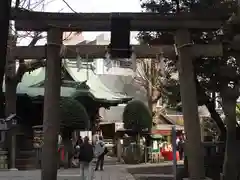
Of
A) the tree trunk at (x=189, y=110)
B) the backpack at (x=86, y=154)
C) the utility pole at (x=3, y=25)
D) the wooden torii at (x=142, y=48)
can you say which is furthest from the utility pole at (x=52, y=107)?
the utility pole at (x=3, y=25)

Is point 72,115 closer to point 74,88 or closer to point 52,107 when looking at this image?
point 74,88

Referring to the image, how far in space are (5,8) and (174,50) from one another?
21.3 ft

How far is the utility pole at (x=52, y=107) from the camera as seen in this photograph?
12.1m

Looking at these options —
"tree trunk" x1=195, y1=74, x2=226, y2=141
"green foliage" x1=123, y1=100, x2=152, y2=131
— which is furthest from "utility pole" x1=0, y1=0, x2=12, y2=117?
"green foliage" x1=123, y1=100, x2=152, y2=131

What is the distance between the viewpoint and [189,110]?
12125 mm

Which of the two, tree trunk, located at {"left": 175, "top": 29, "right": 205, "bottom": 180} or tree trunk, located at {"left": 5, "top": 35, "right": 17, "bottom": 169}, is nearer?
tree trunk, located at {"left": 175, "top": 29, "right": 205, "bottom": 180}

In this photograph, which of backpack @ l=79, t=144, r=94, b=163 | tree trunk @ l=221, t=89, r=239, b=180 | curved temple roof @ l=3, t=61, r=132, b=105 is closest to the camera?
tree trunk @ l=221, t=89, r=239, b=180

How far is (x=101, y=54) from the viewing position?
12586 millimetres

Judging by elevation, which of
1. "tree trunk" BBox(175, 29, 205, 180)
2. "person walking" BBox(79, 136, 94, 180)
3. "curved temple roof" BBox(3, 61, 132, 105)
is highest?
"curved temple roof" BBox(3, 61, 132, 105)

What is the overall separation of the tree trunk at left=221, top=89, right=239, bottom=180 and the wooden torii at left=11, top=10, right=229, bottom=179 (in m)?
2.77

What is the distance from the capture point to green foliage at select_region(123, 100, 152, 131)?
31234mm

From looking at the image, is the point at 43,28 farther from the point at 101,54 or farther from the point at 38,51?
the point at 101,54

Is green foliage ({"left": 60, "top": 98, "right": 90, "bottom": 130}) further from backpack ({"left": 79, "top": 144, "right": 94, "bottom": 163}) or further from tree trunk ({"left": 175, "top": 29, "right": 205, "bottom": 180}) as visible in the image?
tree trunk ({"left": 175, "top": 29, "right": 205, "bottom": 180})

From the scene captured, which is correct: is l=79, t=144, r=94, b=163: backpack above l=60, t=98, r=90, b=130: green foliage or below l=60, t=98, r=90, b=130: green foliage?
below
